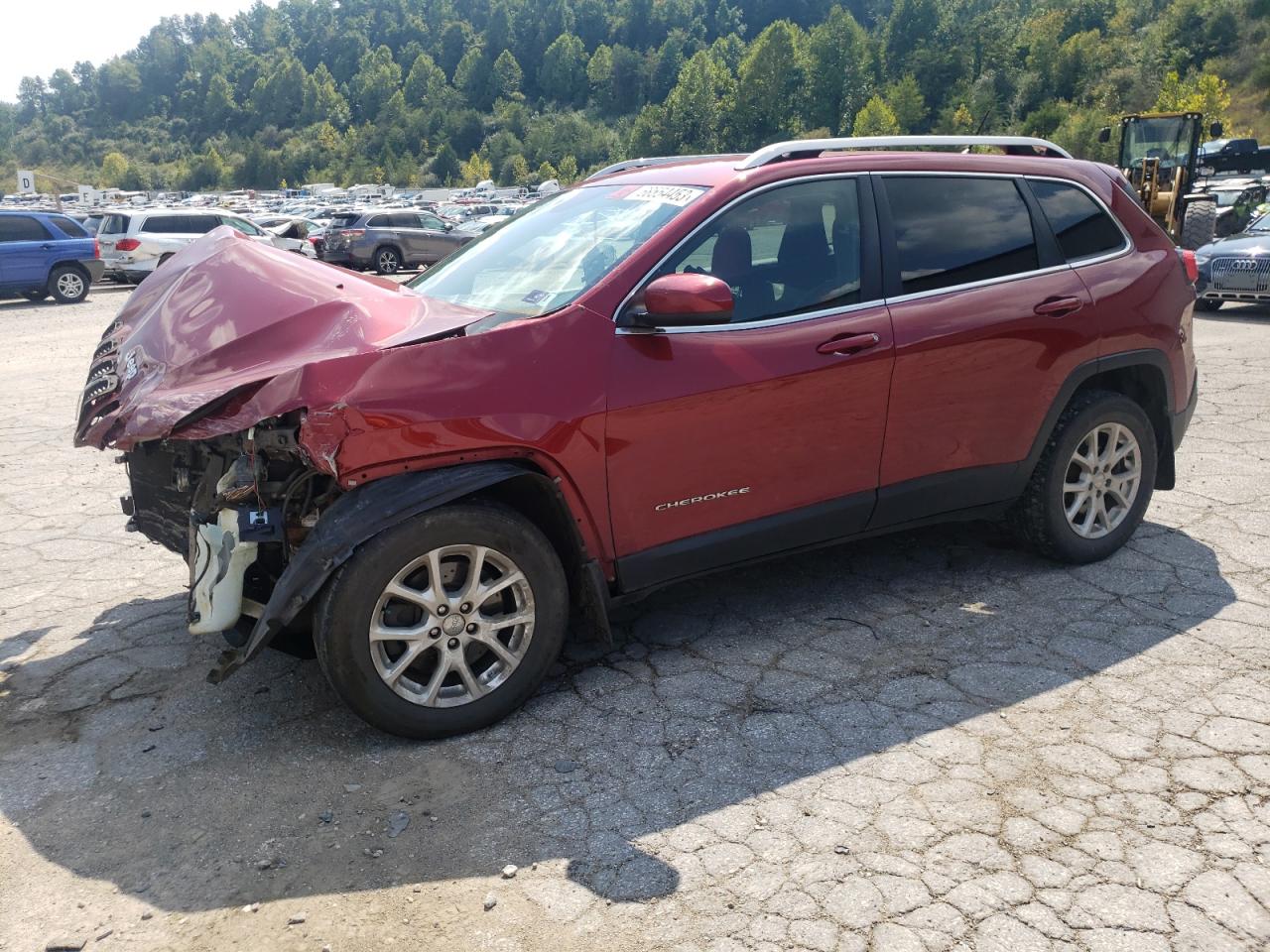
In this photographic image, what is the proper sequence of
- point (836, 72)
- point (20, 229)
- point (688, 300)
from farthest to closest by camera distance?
point (836, 72) → point (20, 229) → point (688, 300)

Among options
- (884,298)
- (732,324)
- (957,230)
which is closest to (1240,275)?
(957,230)

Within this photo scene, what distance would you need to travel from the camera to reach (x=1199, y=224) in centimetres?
1755

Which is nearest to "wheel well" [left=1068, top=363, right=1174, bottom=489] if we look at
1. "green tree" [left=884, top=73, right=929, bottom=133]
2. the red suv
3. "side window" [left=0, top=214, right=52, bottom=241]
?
the red suv

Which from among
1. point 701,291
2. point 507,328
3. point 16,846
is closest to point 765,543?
point 701,291

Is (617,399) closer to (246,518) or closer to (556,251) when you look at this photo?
(556,251)

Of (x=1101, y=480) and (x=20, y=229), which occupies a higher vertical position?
(x=20, y=229)

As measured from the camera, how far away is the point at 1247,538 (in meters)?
5.13

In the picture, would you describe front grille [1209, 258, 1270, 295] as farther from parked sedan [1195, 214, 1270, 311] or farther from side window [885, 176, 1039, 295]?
side window [885, 176, 1039, 295]

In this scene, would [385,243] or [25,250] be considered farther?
[385,243]

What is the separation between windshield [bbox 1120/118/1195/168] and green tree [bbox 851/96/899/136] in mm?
102220

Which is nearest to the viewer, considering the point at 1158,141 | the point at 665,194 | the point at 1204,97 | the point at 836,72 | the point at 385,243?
the point at 665,194

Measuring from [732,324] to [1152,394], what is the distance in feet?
7.76

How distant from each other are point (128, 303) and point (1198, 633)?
14.7 feet

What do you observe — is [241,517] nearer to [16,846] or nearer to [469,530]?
[469,530]
